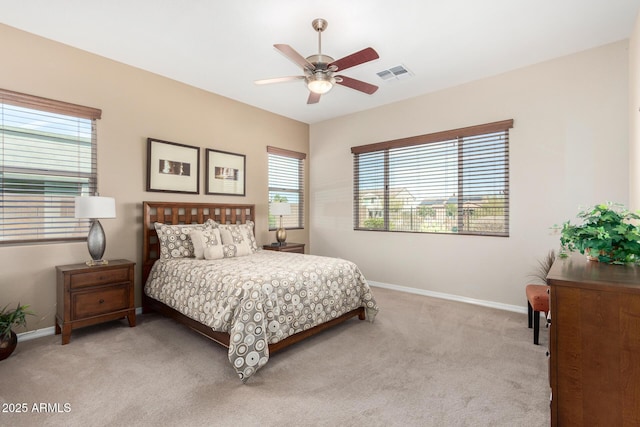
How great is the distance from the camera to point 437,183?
4.49 metres

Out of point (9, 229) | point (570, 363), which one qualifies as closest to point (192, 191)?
point (9, 229)

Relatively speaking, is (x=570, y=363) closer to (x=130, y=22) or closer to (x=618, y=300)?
(x=618, y=300)

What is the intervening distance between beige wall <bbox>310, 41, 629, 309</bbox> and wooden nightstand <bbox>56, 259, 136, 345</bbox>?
11.4 feet

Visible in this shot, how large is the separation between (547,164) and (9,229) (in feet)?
18.6

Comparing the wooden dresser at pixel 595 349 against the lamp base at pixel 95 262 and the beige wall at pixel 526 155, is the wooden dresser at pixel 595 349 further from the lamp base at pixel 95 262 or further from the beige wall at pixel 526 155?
the lamp base at pixel 95 262

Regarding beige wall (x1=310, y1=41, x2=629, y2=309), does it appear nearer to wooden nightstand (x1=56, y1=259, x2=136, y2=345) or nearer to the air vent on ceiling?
the air vent on ceiling

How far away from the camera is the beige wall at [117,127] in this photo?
3021mm

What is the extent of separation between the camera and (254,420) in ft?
6.07

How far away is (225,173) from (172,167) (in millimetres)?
787

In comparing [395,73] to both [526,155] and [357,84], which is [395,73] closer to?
[357,84]

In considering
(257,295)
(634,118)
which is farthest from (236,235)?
(634,118)

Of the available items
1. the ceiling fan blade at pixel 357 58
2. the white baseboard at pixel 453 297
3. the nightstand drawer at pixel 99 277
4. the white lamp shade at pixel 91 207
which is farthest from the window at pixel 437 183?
the white lamp shade at pixel 91 207

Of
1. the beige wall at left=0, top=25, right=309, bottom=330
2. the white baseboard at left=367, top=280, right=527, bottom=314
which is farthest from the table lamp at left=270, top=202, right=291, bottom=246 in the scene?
the white baseboard at left=367, top=280, right=527, bottom=314

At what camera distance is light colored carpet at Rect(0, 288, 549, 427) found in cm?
189
